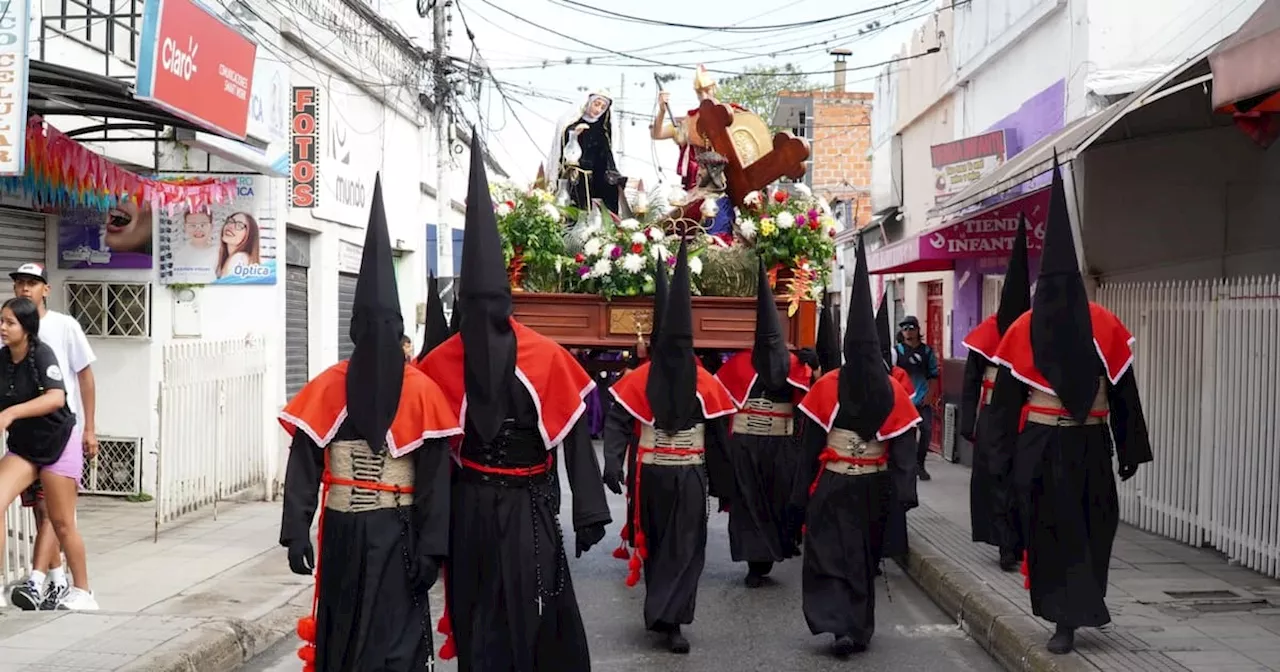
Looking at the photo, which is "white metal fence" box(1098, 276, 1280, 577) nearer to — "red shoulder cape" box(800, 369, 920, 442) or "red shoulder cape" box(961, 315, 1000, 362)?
"red shoulder cape" box(961, 315, 1000, 362)

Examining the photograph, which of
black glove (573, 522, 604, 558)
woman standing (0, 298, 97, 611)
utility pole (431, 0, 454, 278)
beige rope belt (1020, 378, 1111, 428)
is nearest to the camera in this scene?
black glove (573, 522, 604, 558)

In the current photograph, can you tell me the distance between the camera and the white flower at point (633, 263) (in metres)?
9.58

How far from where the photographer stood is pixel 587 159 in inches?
426

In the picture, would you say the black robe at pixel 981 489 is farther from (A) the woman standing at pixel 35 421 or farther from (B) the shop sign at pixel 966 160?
(B) the shop sign at pixel 966 160

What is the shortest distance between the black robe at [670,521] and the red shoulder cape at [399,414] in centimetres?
263

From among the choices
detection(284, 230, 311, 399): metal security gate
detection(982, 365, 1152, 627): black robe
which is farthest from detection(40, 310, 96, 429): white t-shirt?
detection(284, 230, 311, 399): metal security gate

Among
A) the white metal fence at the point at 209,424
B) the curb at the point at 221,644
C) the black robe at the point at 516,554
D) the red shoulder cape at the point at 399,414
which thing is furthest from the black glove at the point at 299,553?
the white metal fence at the point at 209,424

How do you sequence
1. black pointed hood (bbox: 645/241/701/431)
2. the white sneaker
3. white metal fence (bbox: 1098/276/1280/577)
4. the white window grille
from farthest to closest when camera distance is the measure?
1. the white window grille
2. white metal fence (bbox: 1098/276/1280/577)
3. black pointed hood (bbox: 645/241/701/431)
4. the white sneaker

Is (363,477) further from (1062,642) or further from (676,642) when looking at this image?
(1062,642)

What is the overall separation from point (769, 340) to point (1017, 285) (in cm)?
178

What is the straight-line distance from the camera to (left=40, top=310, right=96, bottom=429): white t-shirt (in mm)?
7734

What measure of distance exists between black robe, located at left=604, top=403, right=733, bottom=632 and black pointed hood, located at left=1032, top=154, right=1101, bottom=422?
7.70ft

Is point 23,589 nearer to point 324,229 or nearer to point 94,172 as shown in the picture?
point 94,172

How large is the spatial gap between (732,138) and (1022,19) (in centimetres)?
658
